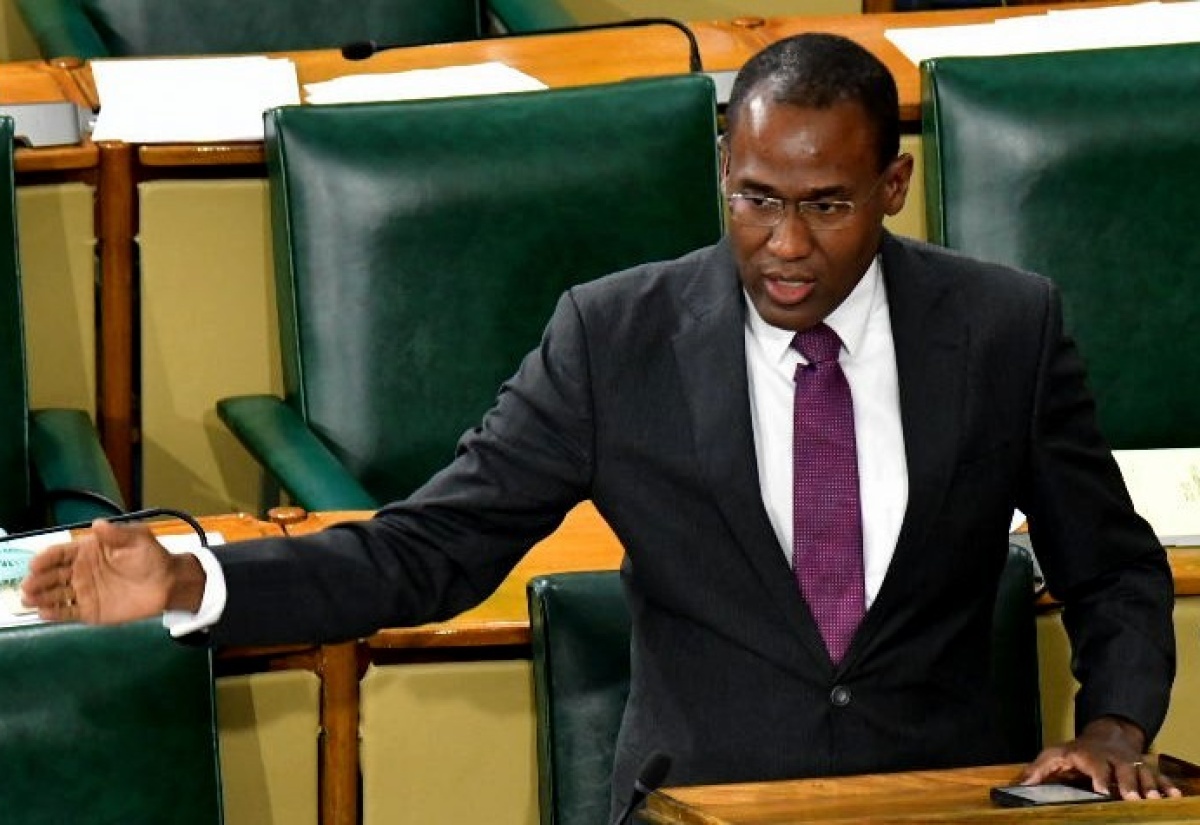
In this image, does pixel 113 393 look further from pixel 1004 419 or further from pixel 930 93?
pixel 1004 419

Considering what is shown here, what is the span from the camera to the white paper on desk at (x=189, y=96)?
1977mm

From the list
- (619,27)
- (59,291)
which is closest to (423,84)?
(619,27)

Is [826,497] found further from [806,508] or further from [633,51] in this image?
[633,51]

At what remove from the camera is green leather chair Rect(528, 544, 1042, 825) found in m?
1.40

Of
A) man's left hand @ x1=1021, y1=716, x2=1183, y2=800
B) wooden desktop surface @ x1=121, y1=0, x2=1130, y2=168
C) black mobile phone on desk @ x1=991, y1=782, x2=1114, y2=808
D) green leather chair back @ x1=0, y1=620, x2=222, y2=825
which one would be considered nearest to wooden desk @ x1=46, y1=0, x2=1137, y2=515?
wooden desktop surface @ x1=121, y1=0, x2=1130, y2=168

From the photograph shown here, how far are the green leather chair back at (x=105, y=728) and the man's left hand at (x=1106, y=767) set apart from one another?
465 mm

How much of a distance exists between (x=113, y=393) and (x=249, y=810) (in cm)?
59

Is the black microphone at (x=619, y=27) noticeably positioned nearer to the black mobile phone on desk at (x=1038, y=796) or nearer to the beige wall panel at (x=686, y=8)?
the beige wall panel at (x=686, y=8)

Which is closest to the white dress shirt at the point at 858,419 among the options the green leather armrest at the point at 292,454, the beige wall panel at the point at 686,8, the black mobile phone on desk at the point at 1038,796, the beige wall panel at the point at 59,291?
the black mobile phone on desk at the point at 1038,796

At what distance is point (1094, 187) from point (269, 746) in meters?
0.83

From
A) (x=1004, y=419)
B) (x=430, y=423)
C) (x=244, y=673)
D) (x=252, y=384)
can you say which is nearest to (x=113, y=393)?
(x=252, y=384)

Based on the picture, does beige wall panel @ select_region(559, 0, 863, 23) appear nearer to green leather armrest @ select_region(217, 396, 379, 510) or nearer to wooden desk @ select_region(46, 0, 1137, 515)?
wooden desk @ select_region(46, 0, 1137, 515)

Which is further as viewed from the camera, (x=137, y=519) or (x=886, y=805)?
(x=137, y=519)

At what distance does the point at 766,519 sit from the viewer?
1.29m
